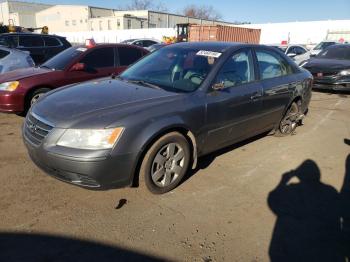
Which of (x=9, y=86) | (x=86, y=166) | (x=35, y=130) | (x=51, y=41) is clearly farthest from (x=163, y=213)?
(x=51, y=41)

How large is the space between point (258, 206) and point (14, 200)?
2.54 metres

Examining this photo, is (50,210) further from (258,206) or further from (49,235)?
(258,206)

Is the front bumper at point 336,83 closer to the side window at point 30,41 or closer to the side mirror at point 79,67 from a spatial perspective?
the side mirror at point 79,67

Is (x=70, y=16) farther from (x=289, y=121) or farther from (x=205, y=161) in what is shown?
(x=205, y=161)

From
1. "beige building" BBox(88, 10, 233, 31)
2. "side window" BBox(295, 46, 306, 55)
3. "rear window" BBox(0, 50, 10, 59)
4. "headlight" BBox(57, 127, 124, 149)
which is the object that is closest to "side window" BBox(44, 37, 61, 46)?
"rear window" BBox(0, 50, 10, 59)

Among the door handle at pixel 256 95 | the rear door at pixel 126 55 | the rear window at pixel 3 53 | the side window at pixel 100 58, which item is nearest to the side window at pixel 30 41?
the rear window at pixel 3 53

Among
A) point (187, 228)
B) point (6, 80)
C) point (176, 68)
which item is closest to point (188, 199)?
point (187, 228)

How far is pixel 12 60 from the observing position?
8766 millimetres

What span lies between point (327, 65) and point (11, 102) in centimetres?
909

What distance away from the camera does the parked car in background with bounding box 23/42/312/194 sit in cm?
326

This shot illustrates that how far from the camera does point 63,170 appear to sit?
10.9 ft

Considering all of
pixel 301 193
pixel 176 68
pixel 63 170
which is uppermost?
pixel 176 68

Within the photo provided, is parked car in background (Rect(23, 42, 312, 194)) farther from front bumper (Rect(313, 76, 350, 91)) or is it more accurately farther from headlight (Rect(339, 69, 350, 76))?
headlight (Rect(339, 69, 350, 76))

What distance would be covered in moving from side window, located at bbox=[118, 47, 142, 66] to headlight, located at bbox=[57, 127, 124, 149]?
181 inches
